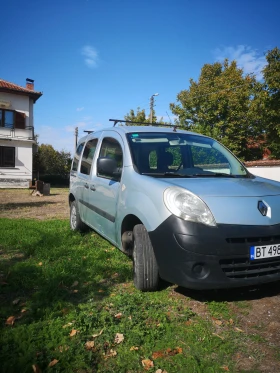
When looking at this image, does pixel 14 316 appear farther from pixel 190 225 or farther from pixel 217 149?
pixel 217 149

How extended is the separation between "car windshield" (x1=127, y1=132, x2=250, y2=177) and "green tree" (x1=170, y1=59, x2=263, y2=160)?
847 inches

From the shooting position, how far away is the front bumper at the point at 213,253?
8.16ft

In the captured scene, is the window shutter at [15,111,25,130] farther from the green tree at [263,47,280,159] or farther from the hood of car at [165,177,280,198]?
the hood of car at [165,177,280,198]

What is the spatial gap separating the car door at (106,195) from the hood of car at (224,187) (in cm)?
97

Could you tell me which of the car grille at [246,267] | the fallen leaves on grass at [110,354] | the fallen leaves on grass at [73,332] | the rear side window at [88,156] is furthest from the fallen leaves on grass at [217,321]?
the rear side window at [88,156]

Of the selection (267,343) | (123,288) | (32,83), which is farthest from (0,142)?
(267,343)

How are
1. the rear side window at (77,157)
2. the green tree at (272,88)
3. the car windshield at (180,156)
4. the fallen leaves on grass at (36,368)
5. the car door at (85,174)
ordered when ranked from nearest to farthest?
the fallen leaves on grass at (36,368)
the car windshield at (180,156)
the car door at (85,174)
the rear side window at (77,157)
the green tree at (272,88)

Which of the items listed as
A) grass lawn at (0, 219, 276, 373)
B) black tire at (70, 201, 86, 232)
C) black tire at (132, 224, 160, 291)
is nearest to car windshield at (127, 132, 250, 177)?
black tire at (132, 224, 160, 291)

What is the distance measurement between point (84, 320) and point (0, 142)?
23509mm

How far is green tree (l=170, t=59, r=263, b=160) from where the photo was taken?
26.1 meters

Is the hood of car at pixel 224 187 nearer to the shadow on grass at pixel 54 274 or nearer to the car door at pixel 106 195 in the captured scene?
the car door at pixel 106 195

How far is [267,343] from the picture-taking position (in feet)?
7.30

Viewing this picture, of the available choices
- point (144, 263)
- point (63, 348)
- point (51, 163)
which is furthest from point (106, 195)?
point (51, 163)

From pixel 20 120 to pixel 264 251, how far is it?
24.4 m
